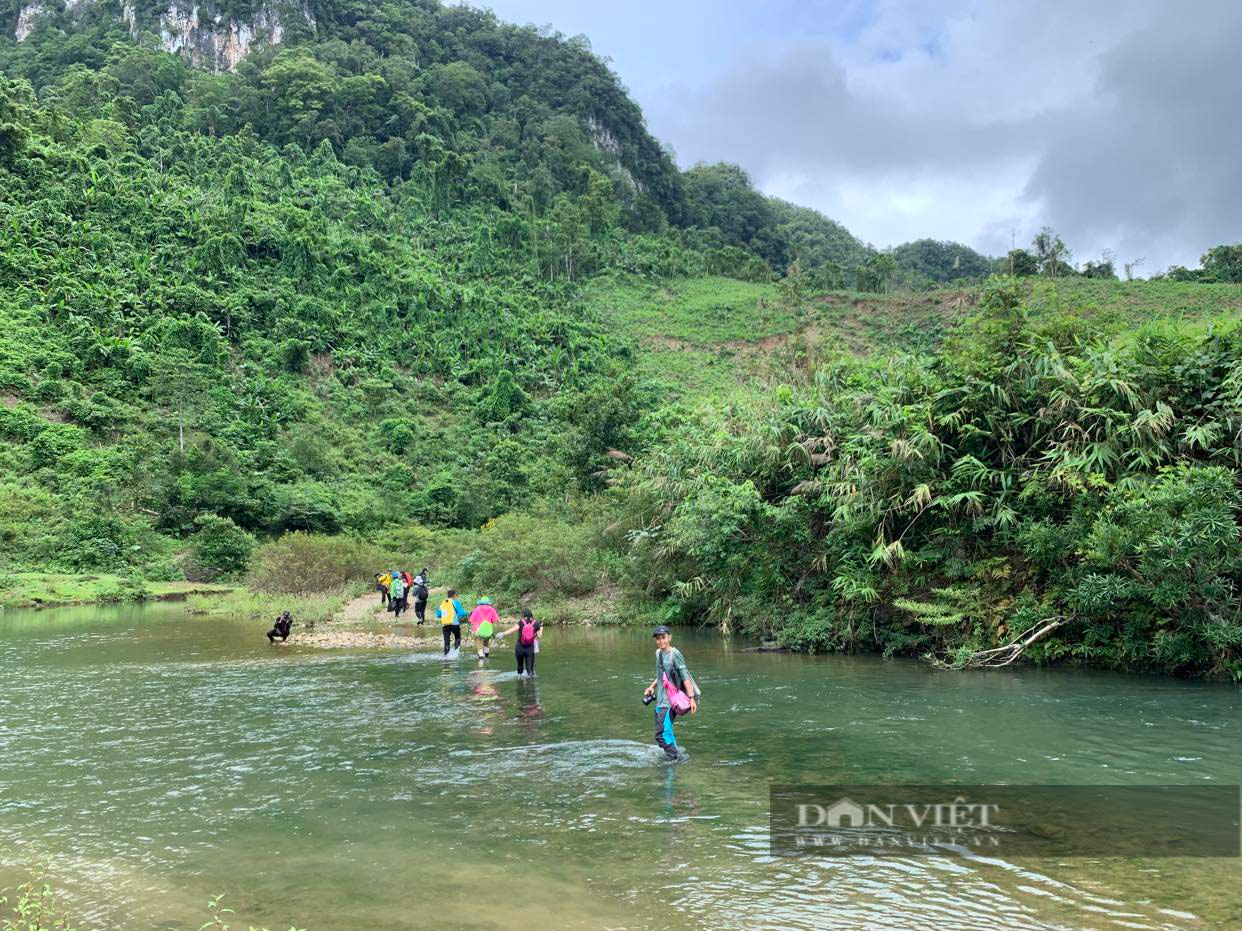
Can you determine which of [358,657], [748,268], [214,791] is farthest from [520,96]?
[214,791]

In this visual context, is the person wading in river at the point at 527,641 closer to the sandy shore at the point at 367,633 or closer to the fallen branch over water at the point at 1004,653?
the sandy shore at the point at 367,633

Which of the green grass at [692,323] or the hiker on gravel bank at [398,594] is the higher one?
the green grass at [692,323]

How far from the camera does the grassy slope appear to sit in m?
67.3

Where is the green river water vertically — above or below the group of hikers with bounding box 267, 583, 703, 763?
below

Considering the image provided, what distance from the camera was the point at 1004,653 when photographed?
52.0ft

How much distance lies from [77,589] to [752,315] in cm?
6352

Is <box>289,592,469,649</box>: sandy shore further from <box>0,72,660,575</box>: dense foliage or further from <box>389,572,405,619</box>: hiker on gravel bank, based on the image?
<box>0,72,660,575</box>: dense foliage

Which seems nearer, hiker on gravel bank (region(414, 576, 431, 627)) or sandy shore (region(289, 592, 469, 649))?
sandy shore (region(289, 592, 469, 649))

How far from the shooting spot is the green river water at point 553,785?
592 cm

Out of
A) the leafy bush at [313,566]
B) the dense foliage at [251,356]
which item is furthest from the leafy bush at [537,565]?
the dense foliage at [251,356]

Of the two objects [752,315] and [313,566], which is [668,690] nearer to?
[313,566]

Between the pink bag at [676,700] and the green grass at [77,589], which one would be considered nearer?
the pink bag at [676,700]

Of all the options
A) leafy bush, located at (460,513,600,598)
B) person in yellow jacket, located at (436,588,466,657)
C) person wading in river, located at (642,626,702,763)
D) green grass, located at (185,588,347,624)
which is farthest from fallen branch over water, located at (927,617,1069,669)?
green grass, located at (185,588,347,624)

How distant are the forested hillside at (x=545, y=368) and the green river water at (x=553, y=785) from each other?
10.3 feet
